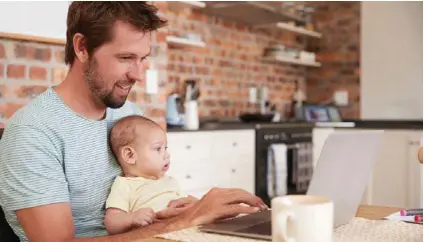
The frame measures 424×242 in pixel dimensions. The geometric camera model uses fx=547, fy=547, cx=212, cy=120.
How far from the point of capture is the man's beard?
1.64 metres

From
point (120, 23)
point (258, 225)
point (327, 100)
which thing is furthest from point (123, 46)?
point (327, 100)

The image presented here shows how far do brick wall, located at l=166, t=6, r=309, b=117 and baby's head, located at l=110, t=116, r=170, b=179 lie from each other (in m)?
2.74

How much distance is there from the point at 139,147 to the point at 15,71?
1172mm

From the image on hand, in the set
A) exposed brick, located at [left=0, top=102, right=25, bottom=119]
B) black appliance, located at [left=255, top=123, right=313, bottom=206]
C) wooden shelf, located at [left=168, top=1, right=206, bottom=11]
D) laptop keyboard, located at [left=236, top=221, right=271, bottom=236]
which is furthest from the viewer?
black appliance, located at [left=255, top=123, right=313, bottom=206]

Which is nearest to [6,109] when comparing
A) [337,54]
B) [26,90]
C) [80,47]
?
[26,90]

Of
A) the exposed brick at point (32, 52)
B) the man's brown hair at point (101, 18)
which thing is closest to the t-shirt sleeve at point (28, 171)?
the man's brown hair at point (101, 18)

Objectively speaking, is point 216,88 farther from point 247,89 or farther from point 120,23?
point 120,23

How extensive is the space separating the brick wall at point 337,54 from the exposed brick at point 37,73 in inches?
157

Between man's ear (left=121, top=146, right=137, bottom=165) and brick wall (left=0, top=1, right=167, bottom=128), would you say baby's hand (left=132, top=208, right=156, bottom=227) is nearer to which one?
man's ear (left=121, top=146, right=137, bottom=165)

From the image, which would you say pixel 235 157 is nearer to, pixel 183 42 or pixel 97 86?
pixel 183 42

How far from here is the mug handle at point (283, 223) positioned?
2.69ft

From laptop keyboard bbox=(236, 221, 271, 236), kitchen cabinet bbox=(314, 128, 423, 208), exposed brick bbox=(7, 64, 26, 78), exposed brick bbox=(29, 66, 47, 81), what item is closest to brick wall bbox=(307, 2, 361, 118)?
kitchen cabinet bbox=(314, 128, 423, 208)

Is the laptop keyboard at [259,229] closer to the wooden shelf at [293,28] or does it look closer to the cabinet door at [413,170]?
the cabinet door at [413,170]

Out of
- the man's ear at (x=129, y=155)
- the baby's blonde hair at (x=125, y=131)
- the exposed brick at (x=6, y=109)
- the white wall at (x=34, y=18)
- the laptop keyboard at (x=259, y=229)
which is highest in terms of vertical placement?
the white wall at (x=34, y=18)
